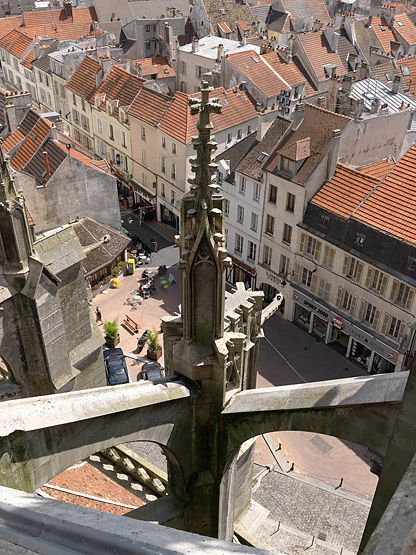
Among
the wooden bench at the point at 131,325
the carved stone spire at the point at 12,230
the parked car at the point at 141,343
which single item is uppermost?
the carved stone spire at the point at 12,230

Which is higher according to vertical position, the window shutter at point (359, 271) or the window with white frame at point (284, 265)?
the window shutter at point (359, 271)

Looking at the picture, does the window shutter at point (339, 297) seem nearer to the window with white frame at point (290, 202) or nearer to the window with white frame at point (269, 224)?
the window with white frame at point (290, 202)

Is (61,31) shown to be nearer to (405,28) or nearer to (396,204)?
(405,28)

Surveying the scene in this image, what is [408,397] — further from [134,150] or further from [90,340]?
[134,150]

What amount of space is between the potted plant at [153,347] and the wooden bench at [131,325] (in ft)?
8.71

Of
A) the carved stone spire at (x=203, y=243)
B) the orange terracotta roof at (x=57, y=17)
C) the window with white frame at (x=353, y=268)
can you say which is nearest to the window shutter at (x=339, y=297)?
the window with white frame at (x=353, y=268)

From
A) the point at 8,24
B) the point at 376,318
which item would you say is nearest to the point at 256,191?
the point at 376,318

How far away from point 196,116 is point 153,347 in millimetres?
21183

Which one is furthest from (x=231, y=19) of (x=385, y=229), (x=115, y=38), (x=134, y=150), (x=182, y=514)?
(x=182, y=514)

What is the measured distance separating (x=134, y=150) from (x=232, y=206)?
1630cm

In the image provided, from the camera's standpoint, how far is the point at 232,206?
42500mm

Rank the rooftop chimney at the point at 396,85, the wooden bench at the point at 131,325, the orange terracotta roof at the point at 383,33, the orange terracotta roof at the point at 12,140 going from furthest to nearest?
the orange terracotta roof at the point at 383,33 < the rooftop chimney at the point at 396,85 < the orange terracotta roof at the point at 12,140 < the wooden bench at the point at 131,325

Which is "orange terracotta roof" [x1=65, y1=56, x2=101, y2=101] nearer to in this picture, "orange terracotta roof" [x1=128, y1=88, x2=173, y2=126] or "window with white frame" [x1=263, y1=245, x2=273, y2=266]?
"orange terracotta roof" [x1=128, y1=88, x2=173, y2=126]

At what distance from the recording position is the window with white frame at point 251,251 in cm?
4176
